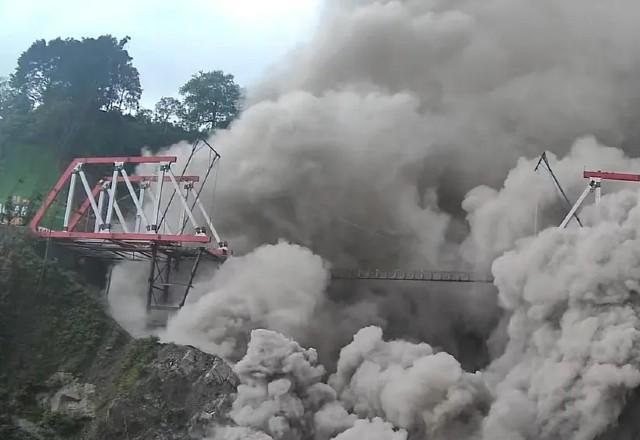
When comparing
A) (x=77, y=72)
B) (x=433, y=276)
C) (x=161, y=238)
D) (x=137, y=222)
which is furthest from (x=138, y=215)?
(x=77, y=72)

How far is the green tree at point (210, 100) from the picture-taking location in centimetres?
6281

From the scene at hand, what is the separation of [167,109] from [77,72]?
43.0 feet

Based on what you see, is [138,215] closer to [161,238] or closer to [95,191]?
[161,238]

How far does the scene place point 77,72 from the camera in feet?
172

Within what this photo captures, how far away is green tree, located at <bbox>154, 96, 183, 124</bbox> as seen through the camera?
64.2m

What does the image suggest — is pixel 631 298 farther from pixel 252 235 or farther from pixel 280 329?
pixel 252 235

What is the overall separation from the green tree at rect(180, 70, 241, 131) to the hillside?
2664cm

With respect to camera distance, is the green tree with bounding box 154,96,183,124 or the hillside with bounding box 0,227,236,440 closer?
the hillside with bounding box 0,227,236,440

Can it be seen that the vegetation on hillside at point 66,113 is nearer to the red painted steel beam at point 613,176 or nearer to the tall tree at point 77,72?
the tall tree at point 77,72

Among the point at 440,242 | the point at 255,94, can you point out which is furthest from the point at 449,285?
the point at 255,94

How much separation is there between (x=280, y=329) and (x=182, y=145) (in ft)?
68.8

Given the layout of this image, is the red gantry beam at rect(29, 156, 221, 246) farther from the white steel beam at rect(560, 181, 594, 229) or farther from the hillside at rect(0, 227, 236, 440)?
the white steel beam at rect(560, 181, 594, 229)

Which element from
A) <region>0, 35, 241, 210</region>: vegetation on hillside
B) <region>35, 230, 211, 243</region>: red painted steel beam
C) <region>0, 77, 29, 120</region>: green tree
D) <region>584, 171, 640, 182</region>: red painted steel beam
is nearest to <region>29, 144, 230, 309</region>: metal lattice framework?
<region>35, 230, 211, 243</region>: red painted steel beam

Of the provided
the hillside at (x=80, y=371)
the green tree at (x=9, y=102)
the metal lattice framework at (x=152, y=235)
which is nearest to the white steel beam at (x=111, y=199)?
the metal lattice framework at (x=152, y=235)
